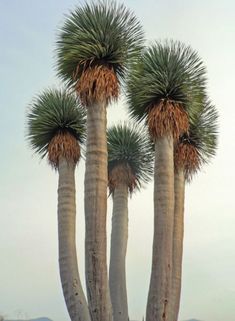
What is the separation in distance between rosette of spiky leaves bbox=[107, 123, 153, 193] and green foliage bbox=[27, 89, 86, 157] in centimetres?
234

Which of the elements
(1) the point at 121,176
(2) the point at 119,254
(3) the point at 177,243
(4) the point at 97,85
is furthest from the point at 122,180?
(4) the point at 97,85

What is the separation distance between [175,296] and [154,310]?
1678mm

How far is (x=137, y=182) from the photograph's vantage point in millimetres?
20078

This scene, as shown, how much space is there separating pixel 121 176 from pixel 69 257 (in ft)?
15.9

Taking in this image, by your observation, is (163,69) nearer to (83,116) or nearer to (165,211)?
(83,116)

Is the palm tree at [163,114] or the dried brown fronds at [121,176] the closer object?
the palm tree at [163,114]

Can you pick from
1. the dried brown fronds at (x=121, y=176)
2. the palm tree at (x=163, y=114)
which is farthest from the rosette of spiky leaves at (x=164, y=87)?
the dried brown fronds at (x=121, y=176)

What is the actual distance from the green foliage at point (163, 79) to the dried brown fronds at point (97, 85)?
3.58 ft

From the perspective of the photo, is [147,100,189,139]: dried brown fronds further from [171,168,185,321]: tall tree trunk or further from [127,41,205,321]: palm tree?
[171,168,185,321]: tall tree trunk

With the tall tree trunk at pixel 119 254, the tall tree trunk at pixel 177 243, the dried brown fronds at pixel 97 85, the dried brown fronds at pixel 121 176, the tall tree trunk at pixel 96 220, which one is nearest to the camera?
the tall tree trunk at pixel 96 220

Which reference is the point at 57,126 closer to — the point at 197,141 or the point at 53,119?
the point at 53,119

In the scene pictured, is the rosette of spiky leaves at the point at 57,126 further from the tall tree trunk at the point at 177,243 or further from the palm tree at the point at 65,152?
the tall tree trunk at the point at 177,243

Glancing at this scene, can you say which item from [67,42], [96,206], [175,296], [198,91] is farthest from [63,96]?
[175,296]

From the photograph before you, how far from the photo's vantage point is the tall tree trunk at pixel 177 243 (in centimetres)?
1581
